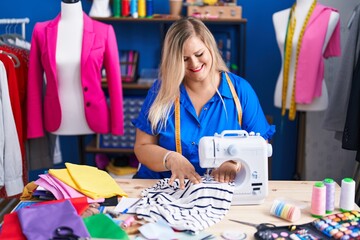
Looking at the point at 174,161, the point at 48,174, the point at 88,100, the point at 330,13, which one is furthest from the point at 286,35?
the point at 48,174

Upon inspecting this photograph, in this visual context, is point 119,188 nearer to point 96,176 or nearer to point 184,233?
point 96,176

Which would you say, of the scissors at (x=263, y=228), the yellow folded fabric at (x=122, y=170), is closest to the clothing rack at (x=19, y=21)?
the yellow folded fabric at (x=122, y=170)

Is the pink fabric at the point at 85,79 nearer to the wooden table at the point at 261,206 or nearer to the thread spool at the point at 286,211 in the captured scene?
the wooden table at the point at 261,206

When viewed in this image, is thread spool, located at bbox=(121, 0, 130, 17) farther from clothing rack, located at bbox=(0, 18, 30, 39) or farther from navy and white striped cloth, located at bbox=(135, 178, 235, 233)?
navy and white striped cloth, located at bbox=(135, 178, 235, 233)

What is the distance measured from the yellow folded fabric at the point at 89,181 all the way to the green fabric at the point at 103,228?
0.22 meters

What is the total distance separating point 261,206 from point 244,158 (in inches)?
7.8

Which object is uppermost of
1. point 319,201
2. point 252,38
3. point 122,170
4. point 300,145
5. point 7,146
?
point 252,38

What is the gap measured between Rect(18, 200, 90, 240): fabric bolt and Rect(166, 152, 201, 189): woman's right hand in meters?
0.46

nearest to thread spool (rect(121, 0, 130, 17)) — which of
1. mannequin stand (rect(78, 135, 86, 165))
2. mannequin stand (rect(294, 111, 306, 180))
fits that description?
mannequin stand (rect(78, 135, 86, 165))

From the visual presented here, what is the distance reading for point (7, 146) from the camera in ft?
10.3

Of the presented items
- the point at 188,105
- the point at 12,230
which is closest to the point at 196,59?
the point at 188,105

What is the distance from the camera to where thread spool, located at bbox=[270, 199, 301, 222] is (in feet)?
5.56

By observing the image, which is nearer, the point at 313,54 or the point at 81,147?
the point at 313,54

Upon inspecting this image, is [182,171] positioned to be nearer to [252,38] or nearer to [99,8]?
[99,8]
